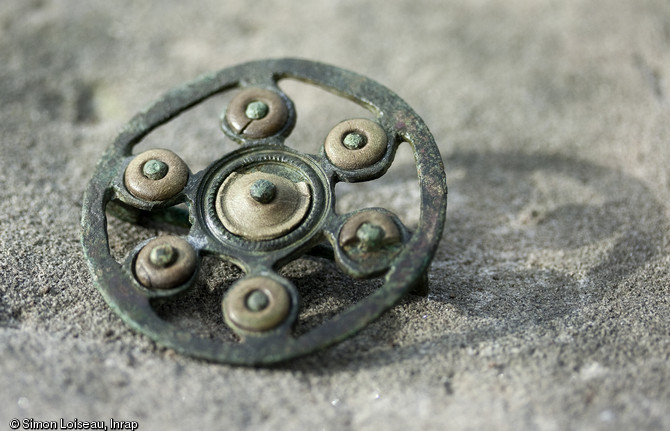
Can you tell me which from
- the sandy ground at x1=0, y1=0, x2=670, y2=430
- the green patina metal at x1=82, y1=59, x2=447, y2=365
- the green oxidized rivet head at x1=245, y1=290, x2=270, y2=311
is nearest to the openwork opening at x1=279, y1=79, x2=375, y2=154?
the sandy ground at x1=0, y1=0, x2=670, y2=430

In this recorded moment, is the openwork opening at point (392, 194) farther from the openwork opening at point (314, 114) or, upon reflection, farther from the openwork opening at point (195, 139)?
the openwork opening at point (195, 139)

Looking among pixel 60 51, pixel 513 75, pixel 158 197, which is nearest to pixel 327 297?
pixel 158 197

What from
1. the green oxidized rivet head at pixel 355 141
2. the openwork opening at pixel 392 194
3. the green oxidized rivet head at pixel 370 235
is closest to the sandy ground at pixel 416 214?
the openwork opening at pixel 392 194

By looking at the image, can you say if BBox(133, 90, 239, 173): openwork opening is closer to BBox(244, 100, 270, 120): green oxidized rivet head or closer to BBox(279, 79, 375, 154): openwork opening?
BBox(279, 79, 375, 154): openwork opening

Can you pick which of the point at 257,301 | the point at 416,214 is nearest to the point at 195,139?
the point at 416,214

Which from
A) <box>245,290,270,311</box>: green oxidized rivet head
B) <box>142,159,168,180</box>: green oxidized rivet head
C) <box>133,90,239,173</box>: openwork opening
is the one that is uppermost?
<box>133,90,239,173</box>: openwork opening

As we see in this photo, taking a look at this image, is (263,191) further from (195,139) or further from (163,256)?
(195,139)

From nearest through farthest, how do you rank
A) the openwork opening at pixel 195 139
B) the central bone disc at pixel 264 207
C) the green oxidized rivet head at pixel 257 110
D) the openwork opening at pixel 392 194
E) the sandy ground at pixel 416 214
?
the sandy ground at pixel 416 214 < the central bone disc at pixel 264 207 < the green oxidized rivet head at pixel 257 110 < the openwork opening at pixel 392 194 < the openwork opening at pixel 195 139

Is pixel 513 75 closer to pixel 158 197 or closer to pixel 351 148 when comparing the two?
pixel 351 148
